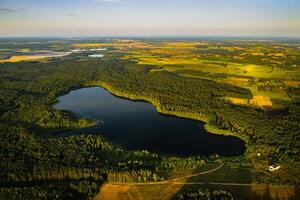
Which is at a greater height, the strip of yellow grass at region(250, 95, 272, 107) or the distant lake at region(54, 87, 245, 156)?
the strip of yellow grass at region(250, 95, 272, 107)

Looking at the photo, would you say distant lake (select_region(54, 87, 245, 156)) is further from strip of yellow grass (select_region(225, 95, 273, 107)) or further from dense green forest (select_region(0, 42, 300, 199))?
strip of yellow grass (select_region(225, 95, 273, 107))

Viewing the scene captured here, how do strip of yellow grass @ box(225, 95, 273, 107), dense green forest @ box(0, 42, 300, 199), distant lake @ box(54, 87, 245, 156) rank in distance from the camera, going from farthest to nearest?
1. strip of yellow grass @ box(225, 95, 273, 107)
2. distant lake @ box(54, 87, 245, 156)
3. dense green forest @ box(0, 42, 300, 199)

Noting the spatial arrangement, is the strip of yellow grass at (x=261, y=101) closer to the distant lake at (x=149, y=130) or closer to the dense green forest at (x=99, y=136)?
the dense green forest at (x=99, y=136)

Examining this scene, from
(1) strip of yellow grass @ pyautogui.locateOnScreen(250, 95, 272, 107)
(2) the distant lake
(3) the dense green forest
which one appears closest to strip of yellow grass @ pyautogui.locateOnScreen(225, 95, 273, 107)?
(1) strip of yellow grass @ pyautogui.locateOnScreen(250, 95, 272, 107)

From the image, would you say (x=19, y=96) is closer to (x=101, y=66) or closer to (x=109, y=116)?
(x=109, y=116)

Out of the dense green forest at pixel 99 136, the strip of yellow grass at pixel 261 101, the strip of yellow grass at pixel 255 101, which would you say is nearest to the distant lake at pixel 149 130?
the dense green forest at pixel 99 136
